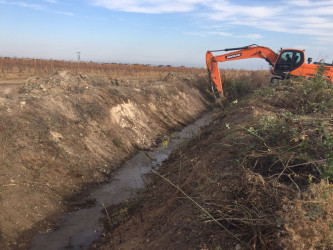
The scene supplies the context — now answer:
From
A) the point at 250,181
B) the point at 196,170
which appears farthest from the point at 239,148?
the point at 250,181

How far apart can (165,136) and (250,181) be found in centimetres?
781

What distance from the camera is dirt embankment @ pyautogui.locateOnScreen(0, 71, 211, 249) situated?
5.21 m

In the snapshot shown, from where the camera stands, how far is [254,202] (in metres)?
3.15

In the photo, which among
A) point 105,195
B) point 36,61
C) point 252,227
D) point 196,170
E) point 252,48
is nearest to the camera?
point 252,227

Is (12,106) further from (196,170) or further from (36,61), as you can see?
(36,61)

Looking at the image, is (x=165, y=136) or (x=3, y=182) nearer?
(x=3, y=182)

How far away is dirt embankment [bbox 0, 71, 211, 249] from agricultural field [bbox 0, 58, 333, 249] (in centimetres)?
3

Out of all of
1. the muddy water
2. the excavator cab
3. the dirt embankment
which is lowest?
the muddy water

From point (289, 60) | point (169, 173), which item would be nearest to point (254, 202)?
point (169, 173)

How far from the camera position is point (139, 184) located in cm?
698

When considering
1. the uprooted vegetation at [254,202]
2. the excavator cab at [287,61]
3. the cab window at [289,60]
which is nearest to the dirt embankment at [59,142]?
the uprooted vegetation at [254,202]

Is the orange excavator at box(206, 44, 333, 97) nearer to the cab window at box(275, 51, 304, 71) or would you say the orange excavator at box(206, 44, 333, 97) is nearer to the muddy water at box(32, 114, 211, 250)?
the cab window at box(275, 51, 304, 71)

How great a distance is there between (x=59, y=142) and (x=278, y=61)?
1037cm

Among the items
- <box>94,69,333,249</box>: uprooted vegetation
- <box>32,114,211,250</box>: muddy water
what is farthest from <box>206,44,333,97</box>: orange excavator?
<box>94,69,333,249</box>: uprooted vegetation
